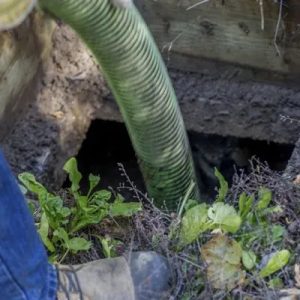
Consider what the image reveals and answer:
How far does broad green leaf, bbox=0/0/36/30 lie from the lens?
5.17 feet

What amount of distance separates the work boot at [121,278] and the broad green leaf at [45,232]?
0.49 ft

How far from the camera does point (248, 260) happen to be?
5.70 ft

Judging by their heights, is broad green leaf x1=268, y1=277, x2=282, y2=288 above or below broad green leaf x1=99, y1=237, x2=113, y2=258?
below

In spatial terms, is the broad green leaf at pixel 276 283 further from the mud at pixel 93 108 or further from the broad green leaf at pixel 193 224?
the mud at pixel 93 108

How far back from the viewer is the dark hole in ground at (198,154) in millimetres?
2879

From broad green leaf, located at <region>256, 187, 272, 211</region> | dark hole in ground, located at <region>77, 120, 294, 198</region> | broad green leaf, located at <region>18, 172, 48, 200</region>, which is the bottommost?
dark hole in ground, located at <region>77, 120, 294, 198</region>

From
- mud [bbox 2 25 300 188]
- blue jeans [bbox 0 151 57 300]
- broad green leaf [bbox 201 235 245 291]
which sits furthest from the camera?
mud [bbox 2 25 300 188]

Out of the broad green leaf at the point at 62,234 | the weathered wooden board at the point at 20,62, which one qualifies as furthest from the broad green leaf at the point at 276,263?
the weathered wooden board at the point at 20,62

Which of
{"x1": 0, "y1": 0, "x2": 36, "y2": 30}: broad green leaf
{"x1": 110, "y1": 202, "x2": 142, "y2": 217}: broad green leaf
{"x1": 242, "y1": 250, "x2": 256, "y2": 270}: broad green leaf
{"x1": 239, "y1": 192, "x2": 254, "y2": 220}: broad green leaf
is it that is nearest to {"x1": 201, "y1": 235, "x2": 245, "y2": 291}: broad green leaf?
{"x1": 242, "y1": 250, "x2": 256, "y2": 270}: broad green leaf

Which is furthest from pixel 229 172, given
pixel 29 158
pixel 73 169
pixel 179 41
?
pixel 73 169

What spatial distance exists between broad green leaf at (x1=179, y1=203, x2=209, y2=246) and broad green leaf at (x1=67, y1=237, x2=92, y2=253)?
8.6 inches

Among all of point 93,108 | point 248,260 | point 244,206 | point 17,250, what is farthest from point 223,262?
point 93,108

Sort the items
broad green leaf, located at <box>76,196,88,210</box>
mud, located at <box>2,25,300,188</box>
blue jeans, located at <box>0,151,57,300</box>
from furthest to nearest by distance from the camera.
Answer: mud, located at <box>2,25,300,188</box>
broad green leaf, located at <box>76,196,88,210</box>
blue jeans, located at <box>0,151,57,300</box>

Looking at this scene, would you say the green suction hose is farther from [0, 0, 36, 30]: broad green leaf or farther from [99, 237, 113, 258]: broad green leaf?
[99, 237, 113, 258]: broad green leaf
